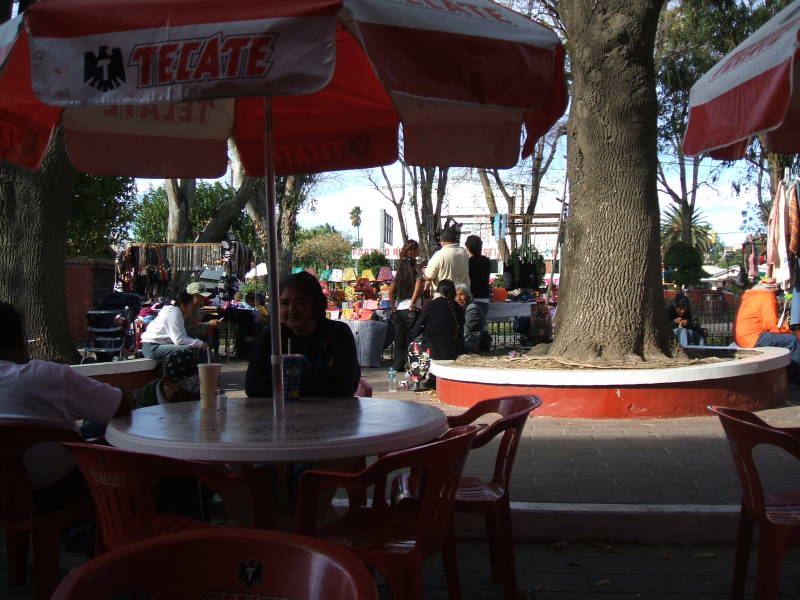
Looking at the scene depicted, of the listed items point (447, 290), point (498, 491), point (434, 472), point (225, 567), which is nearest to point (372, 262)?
point (447, 290)

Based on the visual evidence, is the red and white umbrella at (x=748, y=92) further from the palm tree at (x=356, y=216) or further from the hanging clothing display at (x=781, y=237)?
the palm tree at (x=356, y=216)

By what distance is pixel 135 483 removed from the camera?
276 cm

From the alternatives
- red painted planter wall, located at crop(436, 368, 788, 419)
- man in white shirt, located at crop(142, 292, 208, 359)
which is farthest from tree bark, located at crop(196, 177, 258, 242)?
red painted planter wall, located at crop(436, 368, 788, 419)

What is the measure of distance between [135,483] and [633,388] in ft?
19.6

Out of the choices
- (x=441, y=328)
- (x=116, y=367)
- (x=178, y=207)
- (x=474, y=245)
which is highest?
(x=178, y=207)

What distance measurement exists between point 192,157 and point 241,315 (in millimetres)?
10540

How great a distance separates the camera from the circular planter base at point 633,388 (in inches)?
Result: 309

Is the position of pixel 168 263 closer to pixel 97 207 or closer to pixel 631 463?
pixel 97 207

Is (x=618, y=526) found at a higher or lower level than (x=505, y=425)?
lower

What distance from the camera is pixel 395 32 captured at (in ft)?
9.46

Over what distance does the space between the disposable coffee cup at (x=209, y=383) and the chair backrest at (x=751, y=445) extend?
217 cm

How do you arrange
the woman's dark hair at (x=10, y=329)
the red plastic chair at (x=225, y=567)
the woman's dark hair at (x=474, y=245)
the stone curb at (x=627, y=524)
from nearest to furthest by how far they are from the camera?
1. the red plastic chair at (x=225, y=567)
2. the woman's dark hair at (x=10, y=329)
3. the stone curb at (x=627, y=524)
4. the woman's dark hair at (x=474, y=245)

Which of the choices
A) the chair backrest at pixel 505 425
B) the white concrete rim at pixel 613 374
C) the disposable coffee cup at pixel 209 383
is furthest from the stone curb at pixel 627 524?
the white concrete rim at pixel 613 374

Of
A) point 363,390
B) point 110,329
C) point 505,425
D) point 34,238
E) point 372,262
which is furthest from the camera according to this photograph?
point 372,262
